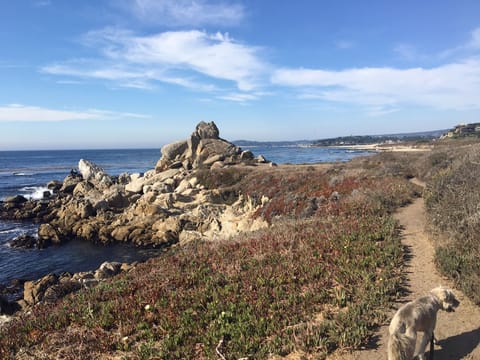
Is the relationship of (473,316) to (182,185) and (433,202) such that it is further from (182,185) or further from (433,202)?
(182,185)

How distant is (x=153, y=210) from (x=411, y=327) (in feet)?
85.0

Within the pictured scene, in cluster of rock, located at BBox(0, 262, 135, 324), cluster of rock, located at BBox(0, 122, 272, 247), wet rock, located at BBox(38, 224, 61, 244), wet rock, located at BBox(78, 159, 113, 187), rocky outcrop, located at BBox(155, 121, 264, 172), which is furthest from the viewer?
wet rock, located at BBox(78, 159, 113, 187)

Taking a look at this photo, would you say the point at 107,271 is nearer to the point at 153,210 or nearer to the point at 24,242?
the point at 153,210

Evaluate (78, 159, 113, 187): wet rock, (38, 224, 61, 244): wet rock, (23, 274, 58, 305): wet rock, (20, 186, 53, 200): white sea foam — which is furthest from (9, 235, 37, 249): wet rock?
(20, 186, 53, 200): white sea foam

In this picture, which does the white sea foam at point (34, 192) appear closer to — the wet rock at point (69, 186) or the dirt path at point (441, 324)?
the wet rock at point (69, 186)

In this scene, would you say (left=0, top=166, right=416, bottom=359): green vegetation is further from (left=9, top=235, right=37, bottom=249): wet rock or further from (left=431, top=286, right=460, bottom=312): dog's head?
(left=9, top=235, right=37, bottom=249): wet rock

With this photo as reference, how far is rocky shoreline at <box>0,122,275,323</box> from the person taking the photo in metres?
15.8

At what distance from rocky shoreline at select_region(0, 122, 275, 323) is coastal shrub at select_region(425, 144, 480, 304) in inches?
385

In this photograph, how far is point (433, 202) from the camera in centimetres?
1298

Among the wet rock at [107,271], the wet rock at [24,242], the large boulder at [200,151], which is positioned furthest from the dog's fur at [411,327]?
the large boulder at [200,151]

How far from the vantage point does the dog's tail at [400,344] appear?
15.3ft

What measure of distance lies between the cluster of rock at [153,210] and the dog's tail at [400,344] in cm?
1460

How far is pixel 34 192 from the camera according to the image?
5162cm

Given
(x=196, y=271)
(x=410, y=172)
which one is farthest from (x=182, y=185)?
(x=196, y=271)
